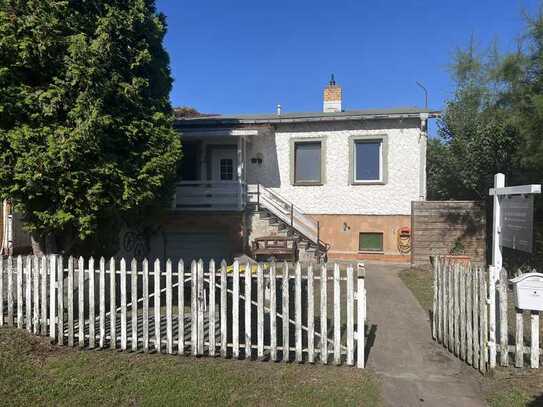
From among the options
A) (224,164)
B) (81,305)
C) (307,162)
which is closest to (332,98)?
(307,162)

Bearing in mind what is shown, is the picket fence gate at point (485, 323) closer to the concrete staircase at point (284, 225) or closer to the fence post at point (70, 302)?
the fence post at point (70, 302)

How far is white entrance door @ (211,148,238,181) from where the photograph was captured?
16.7 metres

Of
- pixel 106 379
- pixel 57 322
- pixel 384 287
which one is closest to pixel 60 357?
pixel 57 322

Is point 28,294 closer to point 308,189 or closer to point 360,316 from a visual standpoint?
point 360,316

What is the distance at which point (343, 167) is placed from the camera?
50.8ft

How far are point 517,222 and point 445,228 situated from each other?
27.1 ft

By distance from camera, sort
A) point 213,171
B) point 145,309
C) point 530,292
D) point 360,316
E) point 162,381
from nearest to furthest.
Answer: point 162,381 < point 530,292 < point 360,316 < point 145,309 < point 213,171

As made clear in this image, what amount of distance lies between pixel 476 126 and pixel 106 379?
13654mm

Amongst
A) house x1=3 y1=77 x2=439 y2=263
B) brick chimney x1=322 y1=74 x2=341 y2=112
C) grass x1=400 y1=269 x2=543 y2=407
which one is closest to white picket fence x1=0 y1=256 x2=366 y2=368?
grass x1=400 y1=269 x2=543 y2=407

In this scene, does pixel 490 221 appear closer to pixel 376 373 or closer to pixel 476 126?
pixel 476 126

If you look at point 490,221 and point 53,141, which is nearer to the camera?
point 53,141

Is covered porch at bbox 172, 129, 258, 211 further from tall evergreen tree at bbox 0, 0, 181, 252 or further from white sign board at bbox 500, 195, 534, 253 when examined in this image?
white sign board at bbox 500, 195, 534, 253

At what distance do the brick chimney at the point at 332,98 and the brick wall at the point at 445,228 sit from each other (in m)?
6.30

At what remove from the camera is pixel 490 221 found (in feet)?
46.9
